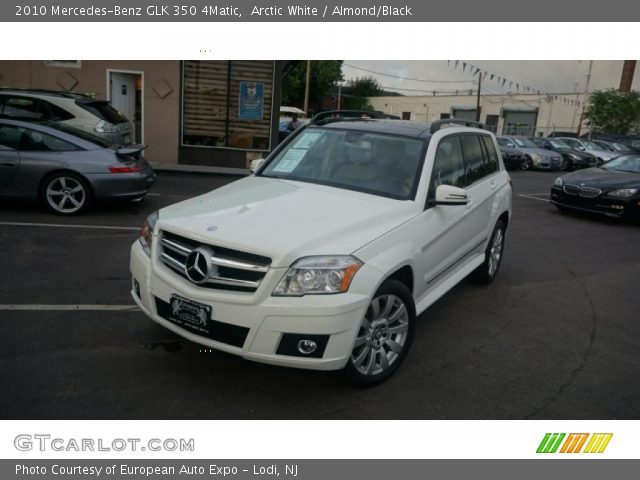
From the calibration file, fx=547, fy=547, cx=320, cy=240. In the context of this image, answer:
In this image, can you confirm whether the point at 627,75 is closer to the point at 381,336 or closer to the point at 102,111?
the point at 102,111

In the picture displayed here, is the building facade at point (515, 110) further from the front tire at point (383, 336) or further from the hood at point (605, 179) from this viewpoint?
the front tire at point (383, 336)

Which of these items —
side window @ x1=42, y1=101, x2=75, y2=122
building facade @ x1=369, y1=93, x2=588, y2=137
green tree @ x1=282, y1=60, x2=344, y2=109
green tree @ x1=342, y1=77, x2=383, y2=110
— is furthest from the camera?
green tree @ x1=342, y1=77, x2=383, y2=110

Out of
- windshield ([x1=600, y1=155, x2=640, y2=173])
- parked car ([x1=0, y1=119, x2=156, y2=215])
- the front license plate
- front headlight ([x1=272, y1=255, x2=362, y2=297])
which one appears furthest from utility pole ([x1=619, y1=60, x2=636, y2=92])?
the front license plate

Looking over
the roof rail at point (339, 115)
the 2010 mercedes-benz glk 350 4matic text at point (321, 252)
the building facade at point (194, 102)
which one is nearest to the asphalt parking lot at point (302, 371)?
the 2010 mercedes-benz glk 350 4matic text at point (321, 252)

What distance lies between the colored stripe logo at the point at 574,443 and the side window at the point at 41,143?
7.40 meters

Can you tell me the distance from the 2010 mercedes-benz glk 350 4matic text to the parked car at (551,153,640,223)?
7207mm

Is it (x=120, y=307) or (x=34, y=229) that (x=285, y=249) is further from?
(x=34, y=229)

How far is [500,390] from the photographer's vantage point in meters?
3.76

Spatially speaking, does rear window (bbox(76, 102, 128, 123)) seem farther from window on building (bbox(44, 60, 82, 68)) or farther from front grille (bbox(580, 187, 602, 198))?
front grille (bbox(580, 187, 602, 198))

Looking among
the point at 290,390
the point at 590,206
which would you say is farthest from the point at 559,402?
the point at 590,206

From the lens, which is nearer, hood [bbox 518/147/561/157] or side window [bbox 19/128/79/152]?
side window [bbox 19/128/79/152]

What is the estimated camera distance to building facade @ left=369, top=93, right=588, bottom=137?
51.9m

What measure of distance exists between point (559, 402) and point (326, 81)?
60.7 metres

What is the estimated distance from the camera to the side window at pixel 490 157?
5.92 m
